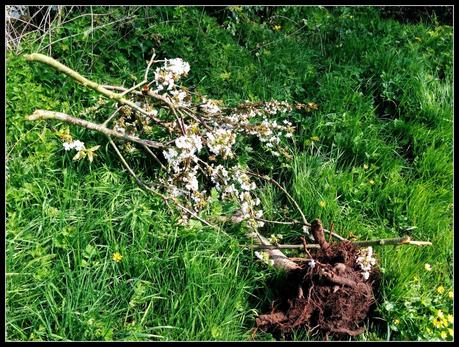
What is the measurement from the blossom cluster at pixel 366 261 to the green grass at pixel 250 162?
193 millimetres

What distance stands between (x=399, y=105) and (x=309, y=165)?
121 centimetres

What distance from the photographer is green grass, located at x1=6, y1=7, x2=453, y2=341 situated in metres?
2.77

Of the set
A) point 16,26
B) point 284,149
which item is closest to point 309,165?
point 284,149

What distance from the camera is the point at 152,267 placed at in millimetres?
2887

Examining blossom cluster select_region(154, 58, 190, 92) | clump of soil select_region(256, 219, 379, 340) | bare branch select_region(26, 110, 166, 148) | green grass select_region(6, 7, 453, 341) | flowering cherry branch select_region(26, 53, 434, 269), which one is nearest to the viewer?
green grass select_region(6, 7, 453, 341)

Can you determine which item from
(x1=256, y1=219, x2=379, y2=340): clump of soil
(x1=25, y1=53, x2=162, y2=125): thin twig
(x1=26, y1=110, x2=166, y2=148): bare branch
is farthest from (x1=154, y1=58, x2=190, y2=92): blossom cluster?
(x1=256, y1=219, x2=379, y2=340): clump of soil

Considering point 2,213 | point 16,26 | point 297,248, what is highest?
point 16,26

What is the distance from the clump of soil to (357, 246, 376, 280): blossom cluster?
33 millimetres

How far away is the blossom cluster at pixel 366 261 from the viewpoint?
2992 millimetres

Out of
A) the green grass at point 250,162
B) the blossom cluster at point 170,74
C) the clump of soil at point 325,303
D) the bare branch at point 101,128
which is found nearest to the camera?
the green grass at point 250,162

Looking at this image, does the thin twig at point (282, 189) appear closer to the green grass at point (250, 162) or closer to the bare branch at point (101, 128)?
the green grass at point (250, 162)

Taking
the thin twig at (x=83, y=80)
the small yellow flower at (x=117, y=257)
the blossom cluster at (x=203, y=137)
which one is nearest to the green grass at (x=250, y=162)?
the small yellow flower at (x=117, y=257)

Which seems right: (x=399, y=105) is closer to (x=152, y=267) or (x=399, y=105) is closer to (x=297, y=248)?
(x=297, y=248)

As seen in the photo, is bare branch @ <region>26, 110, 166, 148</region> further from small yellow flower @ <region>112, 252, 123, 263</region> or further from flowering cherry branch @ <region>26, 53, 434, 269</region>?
small yellow flower @ <region>112, 252, 123, 263</region>
